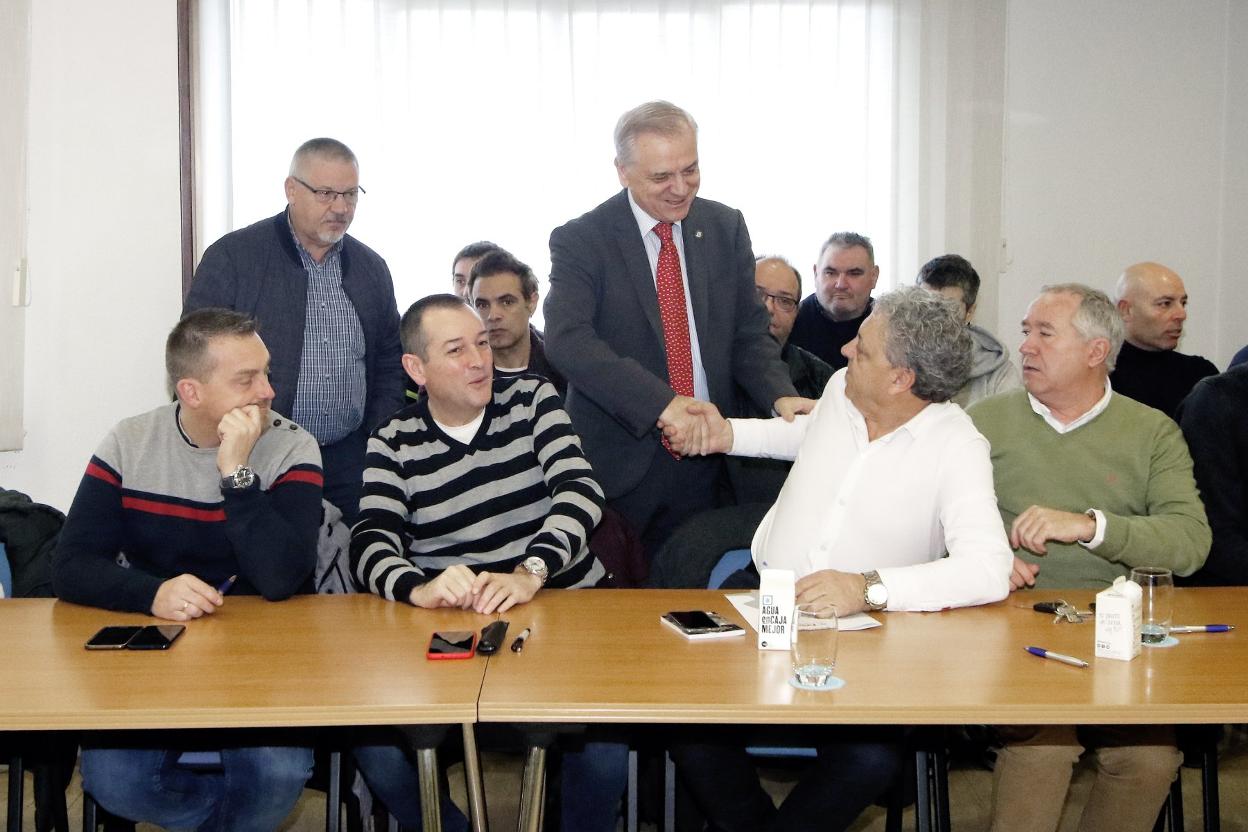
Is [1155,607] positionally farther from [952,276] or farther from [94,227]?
[94,227]

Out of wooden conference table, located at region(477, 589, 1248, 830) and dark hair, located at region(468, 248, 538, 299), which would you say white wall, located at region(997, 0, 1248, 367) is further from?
wooden conference table, located at region(477, 589, 1248, 830)

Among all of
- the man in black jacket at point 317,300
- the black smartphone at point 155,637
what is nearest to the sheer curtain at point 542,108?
the man in black jacket at point 317,300

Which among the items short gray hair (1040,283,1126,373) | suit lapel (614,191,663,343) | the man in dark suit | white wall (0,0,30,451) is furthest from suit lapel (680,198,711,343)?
white wall (0,0,30,451)

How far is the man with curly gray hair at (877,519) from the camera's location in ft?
7.75

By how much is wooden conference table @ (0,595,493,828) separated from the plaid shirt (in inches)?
51.7

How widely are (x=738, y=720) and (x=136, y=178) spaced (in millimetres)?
3884

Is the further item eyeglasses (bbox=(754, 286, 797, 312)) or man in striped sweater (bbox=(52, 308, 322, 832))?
eyeglasses (bbox=(754, 286, 797, 312))

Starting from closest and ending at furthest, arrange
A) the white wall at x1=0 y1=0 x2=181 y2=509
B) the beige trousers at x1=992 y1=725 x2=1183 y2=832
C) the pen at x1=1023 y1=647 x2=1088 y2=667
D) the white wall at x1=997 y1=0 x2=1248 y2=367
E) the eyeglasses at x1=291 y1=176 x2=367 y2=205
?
the pen at x1=1023 y1=647 x2=1088 y2=667, the beige trousers at x1=992 y1=725 x2=1183 y2=832, the eyeglasses at x1=291 y1=176 x2=367 y2=205, the white wall at x1=0 y1=0 x2=181 y2=509, the white wall at x1=997 y1=0 x2=1248 y2=367

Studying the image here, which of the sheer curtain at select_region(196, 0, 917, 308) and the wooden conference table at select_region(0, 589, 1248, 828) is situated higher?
the sheer curtain at select_region(196, 0, 917, 308)

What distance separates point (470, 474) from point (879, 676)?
1.18m

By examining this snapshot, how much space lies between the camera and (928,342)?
8.45 feet

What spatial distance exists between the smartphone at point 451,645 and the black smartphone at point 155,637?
0.48m

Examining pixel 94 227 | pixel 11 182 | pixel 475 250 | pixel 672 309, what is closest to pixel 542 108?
pixel 475 250

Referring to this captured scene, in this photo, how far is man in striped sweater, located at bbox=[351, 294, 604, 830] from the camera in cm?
273
